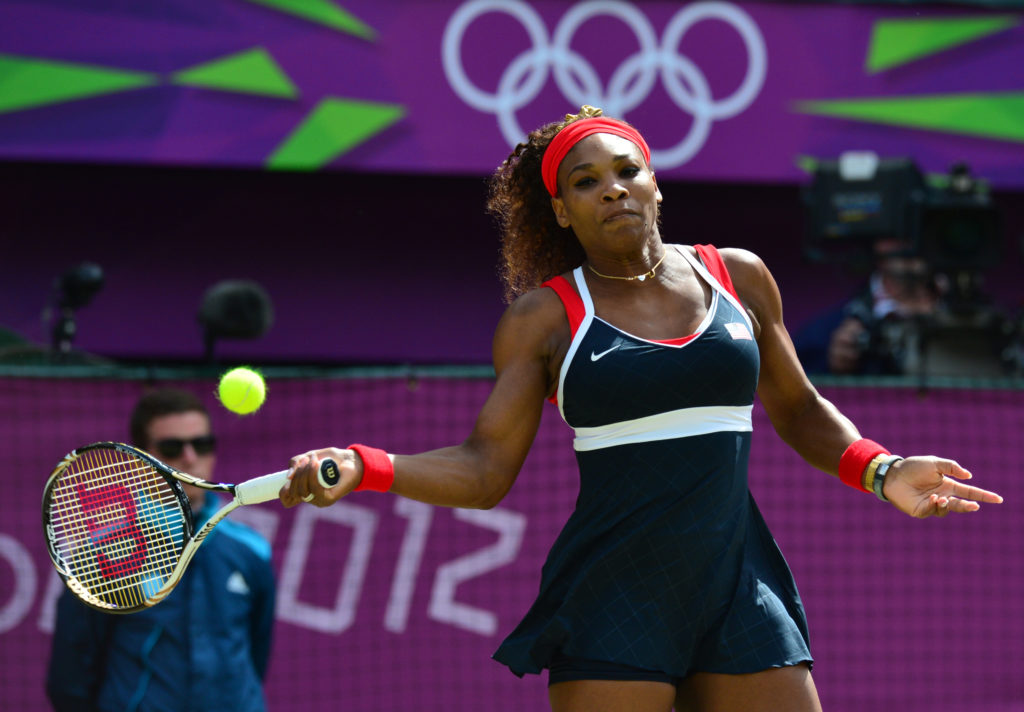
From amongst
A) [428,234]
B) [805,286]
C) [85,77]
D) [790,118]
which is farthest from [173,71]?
[805,286]

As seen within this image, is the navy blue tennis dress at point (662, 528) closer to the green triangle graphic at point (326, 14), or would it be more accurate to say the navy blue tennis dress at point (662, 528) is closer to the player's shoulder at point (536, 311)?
the player's shoulder at point (536, 311)

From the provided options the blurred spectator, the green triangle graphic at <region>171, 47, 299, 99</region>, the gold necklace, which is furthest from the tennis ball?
the green triangle graphic at <region>171, 47, 299, 99</region>

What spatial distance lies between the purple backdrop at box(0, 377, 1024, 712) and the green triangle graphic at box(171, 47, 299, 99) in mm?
2177

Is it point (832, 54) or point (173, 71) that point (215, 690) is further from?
point (832, 54)

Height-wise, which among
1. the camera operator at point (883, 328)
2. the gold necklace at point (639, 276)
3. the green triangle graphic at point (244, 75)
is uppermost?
the green triangle graphic at point (244, 75)

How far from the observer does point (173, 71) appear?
733cm

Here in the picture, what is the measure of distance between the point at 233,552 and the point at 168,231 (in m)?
4.15

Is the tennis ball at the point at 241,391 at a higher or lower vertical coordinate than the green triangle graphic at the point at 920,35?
lower

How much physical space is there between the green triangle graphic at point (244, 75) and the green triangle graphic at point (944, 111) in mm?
2953

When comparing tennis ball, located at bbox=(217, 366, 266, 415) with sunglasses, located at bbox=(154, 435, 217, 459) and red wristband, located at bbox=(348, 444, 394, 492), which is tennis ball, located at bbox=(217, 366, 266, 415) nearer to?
red wristband, located at bbox=(348, 444, 394, 492)

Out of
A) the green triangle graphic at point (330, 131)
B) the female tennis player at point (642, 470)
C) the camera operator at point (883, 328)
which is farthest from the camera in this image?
the green triangle graphic at point (330, 131)

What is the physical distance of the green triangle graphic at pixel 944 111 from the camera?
7.83 meters

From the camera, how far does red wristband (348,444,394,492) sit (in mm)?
3031

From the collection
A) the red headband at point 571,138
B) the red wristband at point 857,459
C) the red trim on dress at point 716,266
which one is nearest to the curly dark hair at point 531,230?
the red headband at point 571,138
